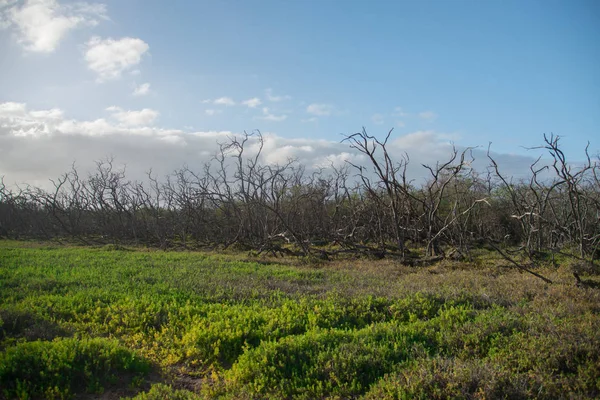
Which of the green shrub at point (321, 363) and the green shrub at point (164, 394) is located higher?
the green shrub at point (321, 363)

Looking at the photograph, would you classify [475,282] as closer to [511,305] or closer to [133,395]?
[511,305]

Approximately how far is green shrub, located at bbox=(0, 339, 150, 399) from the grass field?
0.6 inches

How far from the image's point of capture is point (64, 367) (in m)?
4.92

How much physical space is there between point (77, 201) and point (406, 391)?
1562 inches

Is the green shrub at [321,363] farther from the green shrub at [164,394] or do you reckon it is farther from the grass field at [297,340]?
the green shrub at [164,394]

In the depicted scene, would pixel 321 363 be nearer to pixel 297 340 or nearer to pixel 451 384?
pixel 297 340

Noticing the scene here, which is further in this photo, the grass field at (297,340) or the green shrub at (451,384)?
the grass field at (297,340)

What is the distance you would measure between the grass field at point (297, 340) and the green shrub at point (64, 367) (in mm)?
16

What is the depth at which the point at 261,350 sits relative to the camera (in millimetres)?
5387

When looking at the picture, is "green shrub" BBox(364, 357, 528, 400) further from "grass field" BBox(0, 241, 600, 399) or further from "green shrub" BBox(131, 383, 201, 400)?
"green shrub" BBox(131, 383, 201, 400)

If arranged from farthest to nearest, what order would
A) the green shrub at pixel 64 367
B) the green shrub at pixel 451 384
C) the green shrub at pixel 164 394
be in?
the green shrub at pixel 64 367, the green shrub at pixel 164 394, the green shrub at pixel 451 384

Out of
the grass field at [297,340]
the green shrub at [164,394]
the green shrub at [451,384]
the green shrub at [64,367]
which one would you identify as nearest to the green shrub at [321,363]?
the grass field at [297,340]

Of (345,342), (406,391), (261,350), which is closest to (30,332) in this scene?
(261,350)

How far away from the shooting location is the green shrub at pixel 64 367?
4.58m
